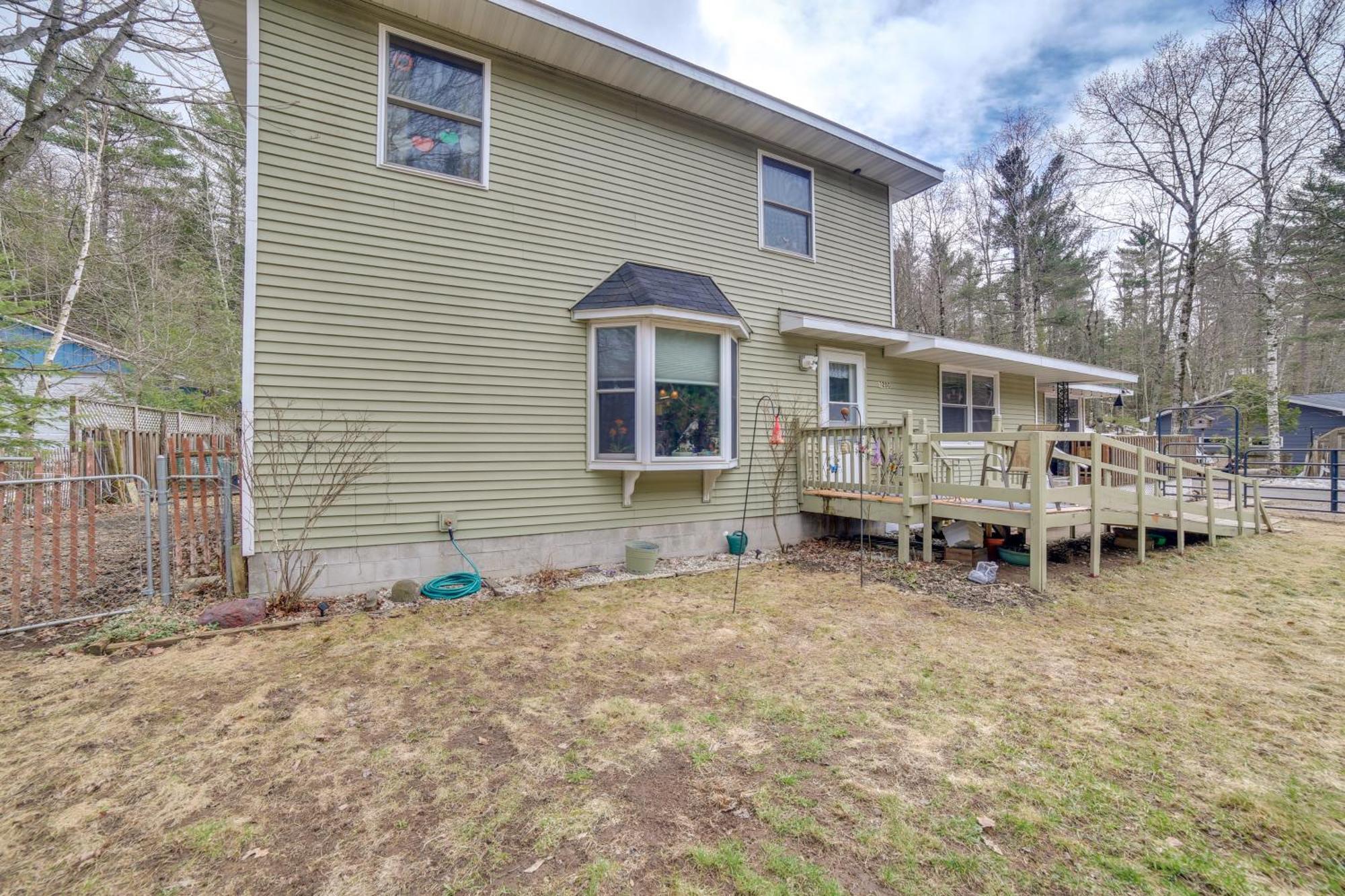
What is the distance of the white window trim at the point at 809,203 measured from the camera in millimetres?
7375

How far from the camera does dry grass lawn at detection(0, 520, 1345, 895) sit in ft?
5.98

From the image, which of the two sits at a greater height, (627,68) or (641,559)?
(627,68)

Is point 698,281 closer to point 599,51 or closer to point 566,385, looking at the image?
point 566,385

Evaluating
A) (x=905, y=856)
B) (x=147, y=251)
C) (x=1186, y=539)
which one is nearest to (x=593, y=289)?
(x=905, y=856)

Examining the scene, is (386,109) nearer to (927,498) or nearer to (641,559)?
(641,559)

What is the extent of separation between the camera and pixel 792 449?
739 cm

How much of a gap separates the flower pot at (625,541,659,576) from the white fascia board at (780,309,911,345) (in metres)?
3.64

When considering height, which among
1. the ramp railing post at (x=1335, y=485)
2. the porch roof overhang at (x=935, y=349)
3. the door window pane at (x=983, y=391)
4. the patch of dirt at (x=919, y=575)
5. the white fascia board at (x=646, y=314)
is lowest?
the patch of dirt at (x=919, y=575)

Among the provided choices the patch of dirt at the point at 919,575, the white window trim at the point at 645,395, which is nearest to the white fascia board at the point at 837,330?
the white window trim at the point at 645,395

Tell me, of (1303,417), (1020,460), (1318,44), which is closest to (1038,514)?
(1020,460)

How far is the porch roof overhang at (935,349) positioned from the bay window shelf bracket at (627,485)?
3.12 metres

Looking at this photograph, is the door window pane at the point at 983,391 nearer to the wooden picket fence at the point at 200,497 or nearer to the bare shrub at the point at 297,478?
the bare shrub at the point at 297,478

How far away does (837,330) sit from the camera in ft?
24.3

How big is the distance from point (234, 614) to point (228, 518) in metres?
0.91
